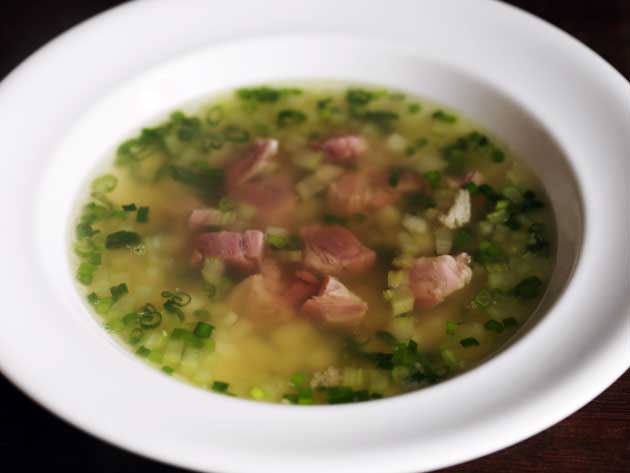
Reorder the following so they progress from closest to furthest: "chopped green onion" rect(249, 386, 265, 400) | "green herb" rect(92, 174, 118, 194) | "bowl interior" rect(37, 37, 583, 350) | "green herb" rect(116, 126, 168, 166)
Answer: "chopped green onion" rect(249, 386, 265, 400), "bowl interior" rect(37, 37, 583, 350), "green herb" rect(92, 174, 118, 194), "green herb" rect(116, 126, 168, 166)

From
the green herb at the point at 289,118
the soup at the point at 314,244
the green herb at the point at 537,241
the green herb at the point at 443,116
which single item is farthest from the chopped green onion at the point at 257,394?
the green herb at the point at 443,116

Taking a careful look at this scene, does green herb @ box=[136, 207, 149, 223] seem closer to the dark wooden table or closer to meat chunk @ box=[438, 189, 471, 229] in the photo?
the dark wooden table

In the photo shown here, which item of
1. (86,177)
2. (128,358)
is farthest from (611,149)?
(86,177)

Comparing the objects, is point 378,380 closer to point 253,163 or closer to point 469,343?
point 469,343

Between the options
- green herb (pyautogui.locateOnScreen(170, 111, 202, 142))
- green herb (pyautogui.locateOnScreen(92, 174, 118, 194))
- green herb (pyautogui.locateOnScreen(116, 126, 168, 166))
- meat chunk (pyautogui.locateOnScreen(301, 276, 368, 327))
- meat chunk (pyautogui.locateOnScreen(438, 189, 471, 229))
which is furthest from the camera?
green herb (pyautogui.locateOnScreen(170, 111, 202, 142))

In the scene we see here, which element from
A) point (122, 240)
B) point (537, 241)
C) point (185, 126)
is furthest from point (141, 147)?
point (537, 241)

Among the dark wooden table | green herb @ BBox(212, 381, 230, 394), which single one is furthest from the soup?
the dark wooden table

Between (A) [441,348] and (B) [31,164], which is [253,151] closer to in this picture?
(B) [31,164]
